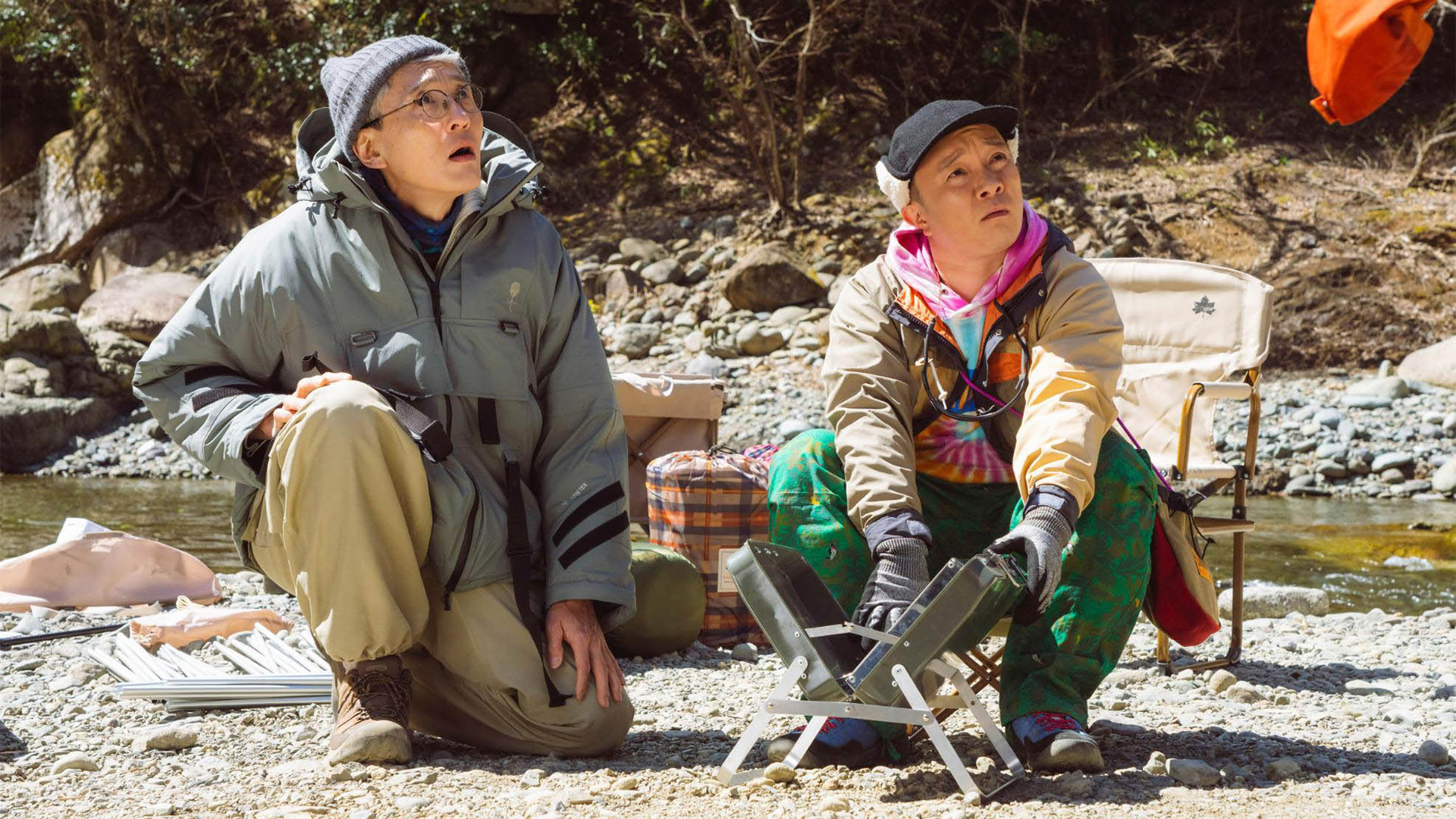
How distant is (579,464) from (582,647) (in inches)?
14.4

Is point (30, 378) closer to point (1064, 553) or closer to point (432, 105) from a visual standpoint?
point (432, 105)

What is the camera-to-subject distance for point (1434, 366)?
11047mm

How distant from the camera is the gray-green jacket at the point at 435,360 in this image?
2.76 metres

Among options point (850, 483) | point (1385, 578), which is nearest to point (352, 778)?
point (850, 483)

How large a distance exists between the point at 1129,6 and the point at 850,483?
14.6 metres

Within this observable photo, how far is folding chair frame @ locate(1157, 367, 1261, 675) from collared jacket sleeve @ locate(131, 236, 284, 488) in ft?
8.04

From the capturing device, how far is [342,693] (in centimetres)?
275

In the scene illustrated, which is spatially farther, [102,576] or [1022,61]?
[1022,61]

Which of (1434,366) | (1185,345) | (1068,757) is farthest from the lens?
(1434,366)

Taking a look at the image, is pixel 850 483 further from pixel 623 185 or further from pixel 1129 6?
pixel 1129 6

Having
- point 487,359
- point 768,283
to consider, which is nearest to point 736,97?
point 768,283

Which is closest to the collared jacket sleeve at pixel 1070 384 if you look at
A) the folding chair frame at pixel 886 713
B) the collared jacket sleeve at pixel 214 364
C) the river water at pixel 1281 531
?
the folding chair frame at pixel 886 713

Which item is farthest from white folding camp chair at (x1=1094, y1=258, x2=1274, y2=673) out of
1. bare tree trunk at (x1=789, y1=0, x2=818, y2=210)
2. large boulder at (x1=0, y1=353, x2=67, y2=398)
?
large boulder at (x1=0, y1=353, x2=67, y2=398)

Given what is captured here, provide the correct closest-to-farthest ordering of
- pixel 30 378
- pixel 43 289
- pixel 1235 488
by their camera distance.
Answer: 1. pixel 1235 488
2. pixel 30 378
3. pixel 43 289
